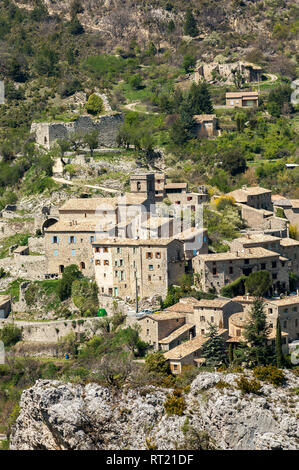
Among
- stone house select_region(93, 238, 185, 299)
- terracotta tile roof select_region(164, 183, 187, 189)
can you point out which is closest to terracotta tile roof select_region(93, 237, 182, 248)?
stone house select_region(93, 238, 185, 299)

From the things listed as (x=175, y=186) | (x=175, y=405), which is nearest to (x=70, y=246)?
(x=175, y=186)

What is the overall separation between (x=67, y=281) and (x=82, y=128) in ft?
80.6

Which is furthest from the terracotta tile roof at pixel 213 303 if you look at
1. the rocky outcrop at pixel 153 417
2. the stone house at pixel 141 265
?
the rocky outcrop at pixel 153 417

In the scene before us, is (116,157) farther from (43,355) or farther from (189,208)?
(43,355)

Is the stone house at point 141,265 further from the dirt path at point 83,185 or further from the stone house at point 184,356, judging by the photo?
the dirt path at point 83,185

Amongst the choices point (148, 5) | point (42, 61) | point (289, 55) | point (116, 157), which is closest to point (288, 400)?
point (116, 157)

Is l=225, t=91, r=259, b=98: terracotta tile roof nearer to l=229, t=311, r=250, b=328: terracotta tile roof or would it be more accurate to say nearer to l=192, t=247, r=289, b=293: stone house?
l=192, t=247, r=289, b=293: stone house

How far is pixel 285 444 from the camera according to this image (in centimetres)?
4628

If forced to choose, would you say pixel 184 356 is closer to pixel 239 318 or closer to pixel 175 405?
pixel 239 318

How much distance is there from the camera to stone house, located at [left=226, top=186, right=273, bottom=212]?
78.3m

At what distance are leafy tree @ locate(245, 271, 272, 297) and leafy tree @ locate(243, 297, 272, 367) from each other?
320cm

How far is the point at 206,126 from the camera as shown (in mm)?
96062

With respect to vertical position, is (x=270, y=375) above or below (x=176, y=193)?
below

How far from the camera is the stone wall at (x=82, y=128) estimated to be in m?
89.2
